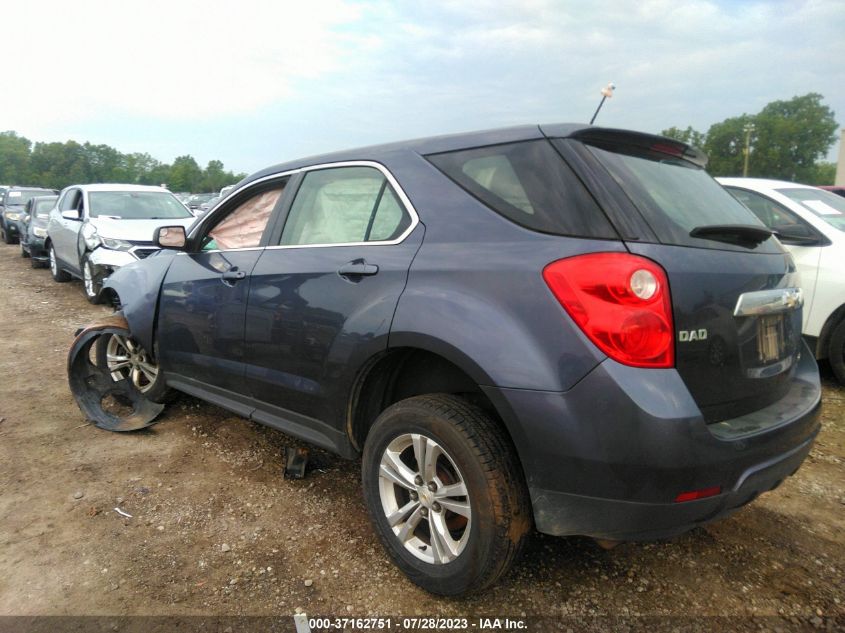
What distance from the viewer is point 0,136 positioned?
383ft

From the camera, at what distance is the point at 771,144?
3012 inches

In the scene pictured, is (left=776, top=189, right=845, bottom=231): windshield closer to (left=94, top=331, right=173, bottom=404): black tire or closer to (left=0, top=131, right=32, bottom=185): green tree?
(left=94, top=331, right=173, bottom=404): black tire

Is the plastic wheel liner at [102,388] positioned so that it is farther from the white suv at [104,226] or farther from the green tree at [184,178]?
the green tree at [184,178]

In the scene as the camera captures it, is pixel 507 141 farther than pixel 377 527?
No

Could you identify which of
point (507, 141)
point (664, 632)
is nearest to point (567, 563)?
point (664, 632)

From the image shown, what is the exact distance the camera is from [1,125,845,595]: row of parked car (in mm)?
1807

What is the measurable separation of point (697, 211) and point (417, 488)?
1.50 m

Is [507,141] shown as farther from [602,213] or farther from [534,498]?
[534,498]

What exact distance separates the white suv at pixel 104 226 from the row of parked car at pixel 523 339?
579 centimetres

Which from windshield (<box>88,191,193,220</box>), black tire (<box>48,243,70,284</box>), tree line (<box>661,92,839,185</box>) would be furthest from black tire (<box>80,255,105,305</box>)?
tree line (<box>661,92,839,185</box>)

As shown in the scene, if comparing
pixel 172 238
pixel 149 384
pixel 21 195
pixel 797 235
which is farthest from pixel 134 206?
pixel 21 195

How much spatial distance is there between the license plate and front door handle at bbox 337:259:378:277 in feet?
4.81

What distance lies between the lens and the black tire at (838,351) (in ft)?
14.9

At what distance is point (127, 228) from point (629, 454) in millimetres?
8346
